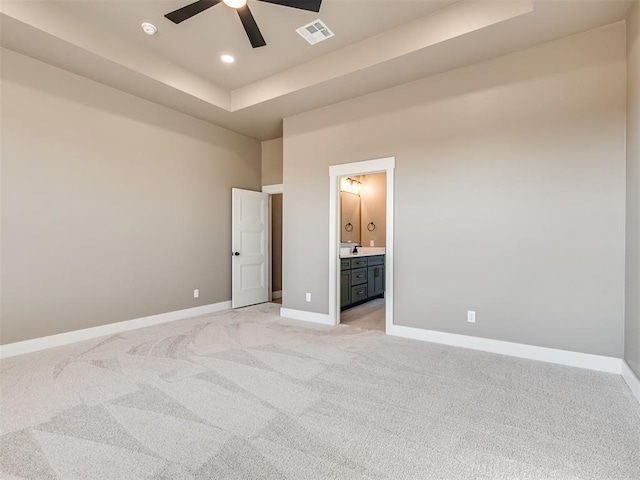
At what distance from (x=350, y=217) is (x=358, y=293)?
2012 millimetres

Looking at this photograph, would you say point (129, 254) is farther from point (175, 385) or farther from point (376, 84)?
point (376, 84)

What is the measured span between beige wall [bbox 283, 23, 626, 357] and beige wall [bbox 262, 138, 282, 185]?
1.97 meters

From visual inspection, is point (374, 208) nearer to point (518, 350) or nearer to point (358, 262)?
point (358, 262)

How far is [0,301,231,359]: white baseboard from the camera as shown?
3229mm

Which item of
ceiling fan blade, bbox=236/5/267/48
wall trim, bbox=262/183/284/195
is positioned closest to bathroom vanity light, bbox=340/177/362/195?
wall trim, bbox=262/183/284/195

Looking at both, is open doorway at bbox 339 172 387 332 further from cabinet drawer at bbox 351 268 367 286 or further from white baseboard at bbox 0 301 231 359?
white baseboard at bbox 0 301 231 359

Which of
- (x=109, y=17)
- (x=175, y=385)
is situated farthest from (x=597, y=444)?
(x=109, y=17)

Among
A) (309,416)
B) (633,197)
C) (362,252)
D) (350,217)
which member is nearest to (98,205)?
(309,416)

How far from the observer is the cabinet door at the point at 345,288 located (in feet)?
16.2

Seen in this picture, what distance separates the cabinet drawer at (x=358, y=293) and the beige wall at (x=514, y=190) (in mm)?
1497

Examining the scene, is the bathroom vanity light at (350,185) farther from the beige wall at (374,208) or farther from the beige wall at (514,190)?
the beige wall at (514,190)

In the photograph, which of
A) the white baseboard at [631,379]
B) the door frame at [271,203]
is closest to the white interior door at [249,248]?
the door frame at [271,203]

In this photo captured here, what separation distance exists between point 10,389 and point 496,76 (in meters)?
5.06

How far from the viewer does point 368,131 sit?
4.11 metres
